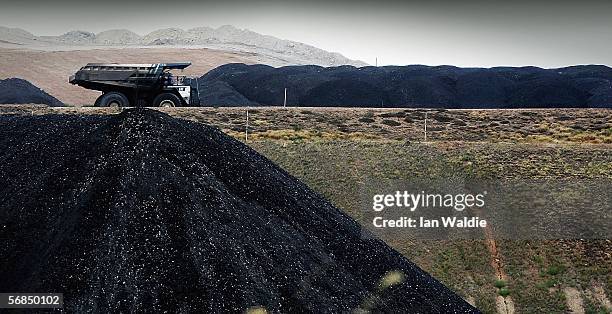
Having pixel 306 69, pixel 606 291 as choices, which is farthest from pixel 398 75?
pixel 606 291

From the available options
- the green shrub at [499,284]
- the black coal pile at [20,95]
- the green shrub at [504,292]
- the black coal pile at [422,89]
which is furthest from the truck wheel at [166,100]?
the green shrub at [504,292]

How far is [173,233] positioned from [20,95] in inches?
1486

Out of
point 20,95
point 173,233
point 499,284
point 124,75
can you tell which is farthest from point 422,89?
point 173,233

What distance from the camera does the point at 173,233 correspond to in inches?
501

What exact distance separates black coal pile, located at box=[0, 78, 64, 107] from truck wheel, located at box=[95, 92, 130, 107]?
13.6 meters

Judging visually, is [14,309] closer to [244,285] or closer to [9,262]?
[9,262]

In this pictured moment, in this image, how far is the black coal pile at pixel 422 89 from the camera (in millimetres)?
45094

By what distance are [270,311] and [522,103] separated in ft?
120

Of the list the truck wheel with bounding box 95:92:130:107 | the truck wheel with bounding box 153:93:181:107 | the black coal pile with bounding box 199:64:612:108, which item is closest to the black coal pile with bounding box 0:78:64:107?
the black coal pile with bounding box 199:64:612:108

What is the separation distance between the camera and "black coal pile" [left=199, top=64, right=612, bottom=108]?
4509cm

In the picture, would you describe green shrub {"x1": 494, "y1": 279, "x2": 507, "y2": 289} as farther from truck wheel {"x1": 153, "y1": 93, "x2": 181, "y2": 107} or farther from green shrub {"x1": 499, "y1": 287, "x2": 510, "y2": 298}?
truck wheel {"x1": 153, "y1": 93, "x2": 181, "y2": 107}

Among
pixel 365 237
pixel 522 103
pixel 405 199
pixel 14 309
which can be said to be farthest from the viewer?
pixel 522 103

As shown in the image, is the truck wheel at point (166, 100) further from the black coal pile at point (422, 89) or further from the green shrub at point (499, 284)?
the green shrub at point (499, 284)

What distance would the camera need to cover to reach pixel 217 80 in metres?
54.9
